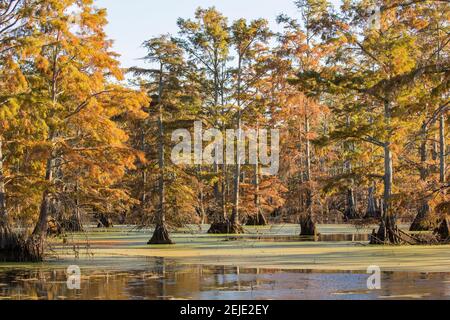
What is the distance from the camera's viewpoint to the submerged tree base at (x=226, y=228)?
128ft

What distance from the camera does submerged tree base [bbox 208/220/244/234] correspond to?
128ft

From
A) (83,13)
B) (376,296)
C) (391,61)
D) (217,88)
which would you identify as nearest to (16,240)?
(83,13)

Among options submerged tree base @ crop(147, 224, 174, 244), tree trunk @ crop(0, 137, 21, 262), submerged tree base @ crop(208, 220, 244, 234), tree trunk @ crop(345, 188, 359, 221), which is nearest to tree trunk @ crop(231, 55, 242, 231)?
submerged tree base @ crop(208, 220, 244, 234)

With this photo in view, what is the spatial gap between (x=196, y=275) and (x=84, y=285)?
112 inches

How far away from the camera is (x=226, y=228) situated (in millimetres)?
39219

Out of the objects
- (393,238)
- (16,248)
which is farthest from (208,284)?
(393,238)

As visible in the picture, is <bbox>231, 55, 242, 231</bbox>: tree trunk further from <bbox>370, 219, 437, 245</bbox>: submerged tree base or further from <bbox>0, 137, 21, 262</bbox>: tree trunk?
<bbox>0, 137, 21, 262</bbox>: tree trunk

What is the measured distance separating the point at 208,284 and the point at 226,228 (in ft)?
80.5

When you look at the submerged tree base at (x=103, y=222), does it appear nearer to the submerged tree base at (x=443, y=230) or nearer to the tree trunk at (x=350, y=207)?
the tree trunk at (x=350, y=207)

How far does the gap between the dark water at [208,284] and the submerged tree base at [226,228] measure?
66.5 ft

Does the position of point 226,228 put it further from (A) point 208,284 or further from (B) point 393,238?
(A) point 208,284

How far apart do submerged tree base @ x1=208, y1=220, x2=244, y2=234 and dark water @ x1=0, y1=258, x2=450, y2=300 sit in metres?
20.3

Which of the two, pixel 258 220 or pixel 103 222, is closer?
pixel 258 220
